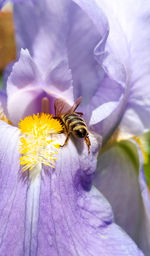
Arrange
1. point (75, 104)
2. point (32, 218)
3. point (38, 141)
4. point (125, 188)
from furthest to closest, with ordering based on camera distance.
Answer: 1. point (125, 188)
2. point (75, 104)
3. point (38, 141)
4. point (32, 218)

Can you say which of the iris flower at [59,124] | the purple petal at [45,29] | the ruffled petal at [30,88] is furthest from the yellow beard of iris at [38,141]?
the purple petal at [45,29]

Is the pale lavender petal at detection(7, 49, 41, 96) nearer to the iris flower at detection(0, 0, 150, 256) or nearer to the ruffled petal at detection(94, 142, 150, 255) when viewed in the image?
the iris flower at detection(0, 0, 150, 256)

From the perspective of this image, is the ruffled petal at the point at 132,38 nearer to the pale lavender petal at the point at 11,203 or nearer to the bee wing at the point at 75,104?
the bee wing at the point at 75,104

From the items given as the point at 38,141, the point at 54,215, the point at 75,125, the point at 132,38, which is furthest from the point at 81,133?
the point at 132,38

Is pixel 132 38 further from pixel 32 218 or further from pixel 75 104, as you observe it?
pixel 32 218

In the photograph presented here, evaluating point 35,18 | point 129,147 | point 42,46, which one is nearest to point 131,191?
point 129,147

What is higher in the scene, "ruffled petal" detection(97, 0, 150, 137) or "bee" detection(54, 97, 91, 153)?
"ruffled petal" detection(97, 0, 150, 137)

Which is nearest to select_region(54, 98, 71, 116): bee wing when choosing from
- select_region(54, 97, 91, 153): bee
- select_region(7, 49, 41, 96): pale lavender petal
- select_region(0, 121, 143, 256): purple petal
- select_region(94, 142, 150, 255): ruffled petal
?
select_region(54, 97, 91, 153): bee
